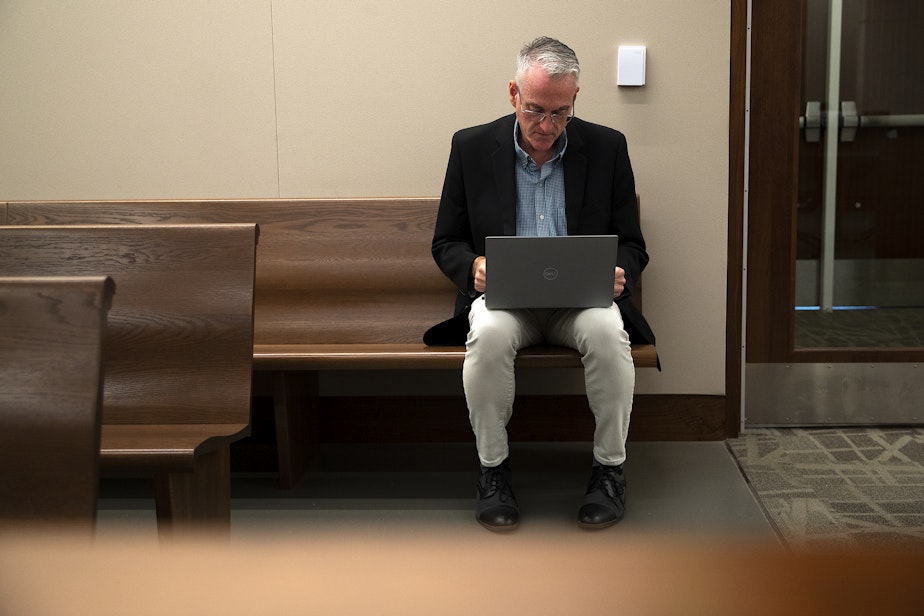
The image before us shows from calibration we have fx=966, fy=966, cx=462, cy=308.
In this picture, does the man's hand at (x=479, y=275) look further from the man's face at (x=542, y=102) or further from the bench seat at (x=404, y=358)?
the man's face at (x=542, y=102)

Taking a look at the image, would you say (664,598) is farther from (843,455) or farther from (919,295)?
(919,295)

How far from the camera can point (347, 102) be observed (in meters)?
3.70

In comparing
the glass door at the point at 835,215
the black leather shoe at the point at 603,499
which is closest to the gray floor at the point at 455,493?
the black leather shoe at the point at 603,499

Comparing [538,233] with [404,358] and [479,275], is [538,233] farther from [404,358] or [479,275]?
[404,358]

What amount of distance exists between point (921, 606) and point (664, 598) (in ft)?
0.33

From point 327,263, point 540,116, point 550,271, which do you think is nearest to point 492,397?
point 550,271

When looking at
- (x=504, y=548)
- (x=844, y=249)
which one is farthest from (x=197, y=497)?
(x=844, y=249)

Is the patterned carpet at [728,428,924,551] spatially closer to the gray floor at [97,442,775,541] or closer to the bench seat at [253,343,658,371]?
the gray floor at [97,442,775,541]

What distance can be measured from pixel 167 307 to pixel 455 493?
1234mm

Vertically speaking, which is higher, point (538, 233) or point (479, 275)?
point (538, 233)

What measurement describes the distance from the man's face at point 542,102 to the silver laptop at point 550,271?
43 cm

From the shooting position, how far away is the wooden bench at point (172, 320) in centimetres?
232

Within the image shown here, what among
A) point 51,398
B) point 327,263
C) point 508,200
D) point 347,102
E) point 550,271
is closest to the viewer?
point 51,398

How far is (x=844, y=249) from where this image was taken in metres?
3.86
